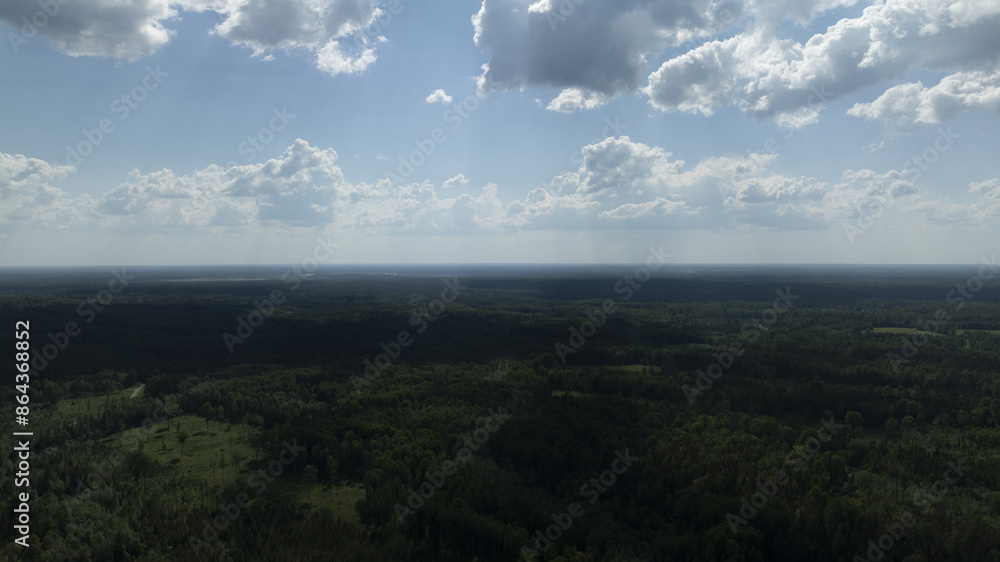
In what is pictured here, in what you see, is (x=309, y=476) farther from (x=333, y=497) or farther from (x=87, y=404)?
(x=87, y=404)

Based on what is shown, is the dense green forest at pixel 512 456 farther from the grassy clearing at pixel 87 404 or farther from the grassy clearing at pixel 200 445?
the grassy clearing at pixel 87 404

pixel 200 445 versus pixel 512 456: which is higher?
pixel 512 456

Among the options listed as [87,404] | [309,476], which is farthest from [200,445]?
[87,404]

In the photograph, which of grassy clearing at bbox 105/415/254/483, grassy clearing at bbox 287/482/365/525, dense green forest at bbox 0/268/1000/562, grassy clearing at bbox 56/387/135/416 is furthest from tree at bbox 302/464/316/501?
grassy clearing at bbox 56/387/135/416

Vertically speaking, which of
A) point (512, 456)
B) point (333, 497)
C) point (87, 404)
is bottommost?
point (333, 497)

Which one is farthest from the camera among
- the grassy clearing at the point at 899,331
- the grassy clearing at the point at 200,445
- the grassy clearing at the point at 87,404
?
the grassy clearing at the point at 899,331

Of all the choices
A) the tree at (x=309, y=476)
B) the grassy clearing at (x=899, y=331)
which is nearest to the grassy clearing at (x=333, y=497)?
the tree at (x=309, y=476)

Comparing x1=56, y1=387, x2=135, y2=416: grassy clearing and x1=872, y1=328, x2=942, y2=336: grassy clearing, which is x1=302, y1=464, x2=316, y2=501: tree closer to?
x1=56, y1=387, x2=135, y2=416: grassy clearing

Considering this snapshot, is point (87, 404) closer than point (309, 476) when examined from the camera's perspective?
No
